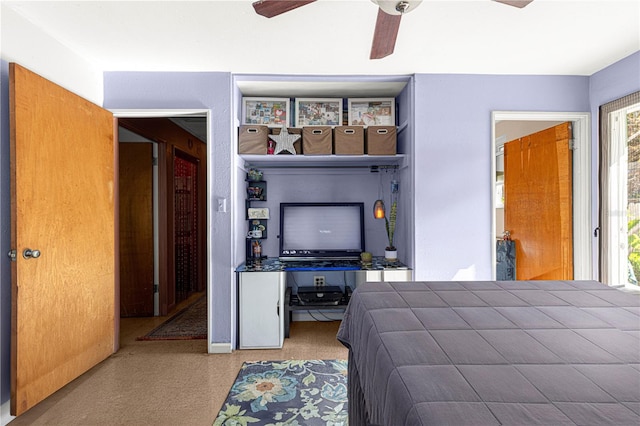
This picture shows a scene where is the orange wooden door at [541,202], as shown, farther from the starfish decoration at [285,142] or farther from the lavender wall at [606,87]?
the starfish decoration at [285,142]

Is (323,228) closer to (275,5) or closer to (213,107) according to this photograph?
(213,107)

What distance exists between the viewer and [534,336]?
1145 millimetres

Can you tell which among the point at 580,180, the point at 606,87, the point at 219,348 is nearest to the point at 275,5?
the point at 219,348

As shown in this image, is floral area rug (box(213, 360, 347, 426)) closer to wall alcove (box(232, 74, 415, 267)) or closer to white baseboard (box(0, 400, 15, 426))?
wall alcove (box(232, 74, 415, 267))

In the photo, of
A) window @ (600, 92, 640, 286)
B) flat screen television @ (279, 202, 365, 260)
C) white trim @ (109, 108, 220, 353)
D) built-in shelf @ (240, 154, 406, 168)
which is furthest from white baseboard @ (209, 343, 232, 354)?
window @ (600, 92, 640, 286)

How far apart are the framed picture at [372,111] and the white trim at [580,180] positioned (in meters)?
0.94

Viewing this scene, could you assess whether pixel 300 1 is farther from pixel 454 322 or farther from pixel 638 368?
pixel 638 368

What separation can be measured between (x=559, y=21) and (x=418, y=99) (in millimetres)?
1108

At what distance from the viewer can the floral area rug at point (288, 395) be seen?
205cm

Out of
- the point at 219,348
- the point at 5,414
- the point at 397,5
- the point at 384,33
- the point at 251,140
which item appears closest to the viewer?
the point at 397,5

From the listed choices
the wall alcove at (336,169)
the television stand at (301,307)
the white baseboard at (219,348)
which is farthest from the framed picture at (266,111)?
the white baseboard at (219,348)

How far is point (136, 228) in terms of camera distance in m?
4.06

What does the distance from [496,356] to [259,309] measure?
7.76ft

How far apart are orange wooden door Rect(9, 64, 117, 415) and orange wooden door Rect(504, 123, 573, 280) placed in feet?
13.9
